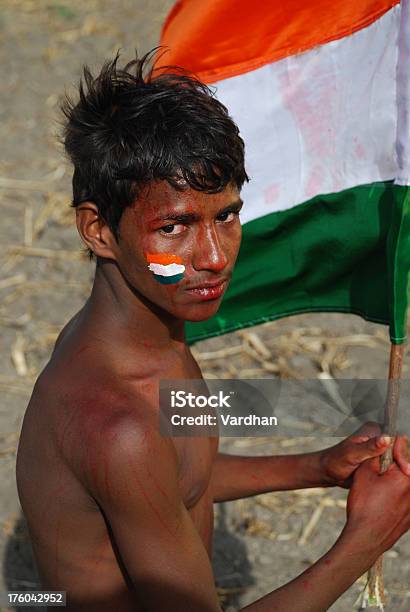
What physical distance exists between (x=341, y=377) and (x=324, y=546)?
1.12 m

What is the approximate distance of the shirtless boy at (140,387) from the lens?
2.72 meters

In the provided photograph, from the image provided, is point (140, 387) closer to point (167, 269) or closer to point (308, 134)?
point (167, 269)

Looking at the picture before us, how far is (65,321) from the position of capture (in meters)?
6.04

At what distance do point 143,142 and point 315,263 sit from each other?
1.16 m

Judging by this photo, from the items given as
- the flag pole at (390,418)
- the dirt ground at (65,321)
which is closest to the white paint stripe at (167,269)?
the flag pole at (390,418)

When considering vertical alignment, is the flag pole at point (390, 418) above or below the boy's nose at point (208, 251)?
below

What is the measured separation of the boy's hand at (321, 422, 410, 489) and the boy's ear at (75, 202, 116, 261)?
0.91 meters

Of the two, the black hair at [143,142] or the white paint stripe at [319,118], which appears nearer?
the black hair at [143,142]

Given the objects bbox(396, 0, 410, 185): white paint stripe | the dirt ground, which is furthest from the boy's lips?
the dirt ground

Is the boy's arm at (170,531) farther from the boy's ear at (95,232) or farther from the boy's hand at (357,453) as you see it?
the boy's ear at (95,232)

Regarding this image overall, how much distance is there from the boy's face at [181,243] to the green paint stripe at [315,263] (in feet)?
2.69

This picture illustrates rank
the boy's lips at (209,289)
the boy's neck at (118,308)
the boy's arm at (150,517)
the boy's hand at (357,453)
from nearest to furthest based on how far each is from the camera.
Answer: the boy's arm at (150,517) < the boy's lips at (209,289) < the boy's neck at (118,308) < the boy's hand at (357,453)

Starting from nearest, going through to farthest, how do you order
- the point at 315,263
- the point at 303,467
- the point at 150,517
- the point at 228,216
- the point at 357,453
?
A: 1. the point at 150,517
2. the point at 228,216
3. the point at 357,453
4. the point at 303,467
5. the point at 315,263

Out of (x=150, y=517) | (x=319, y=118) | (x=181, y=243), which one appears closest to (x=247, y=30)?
(x=319, y=118)
